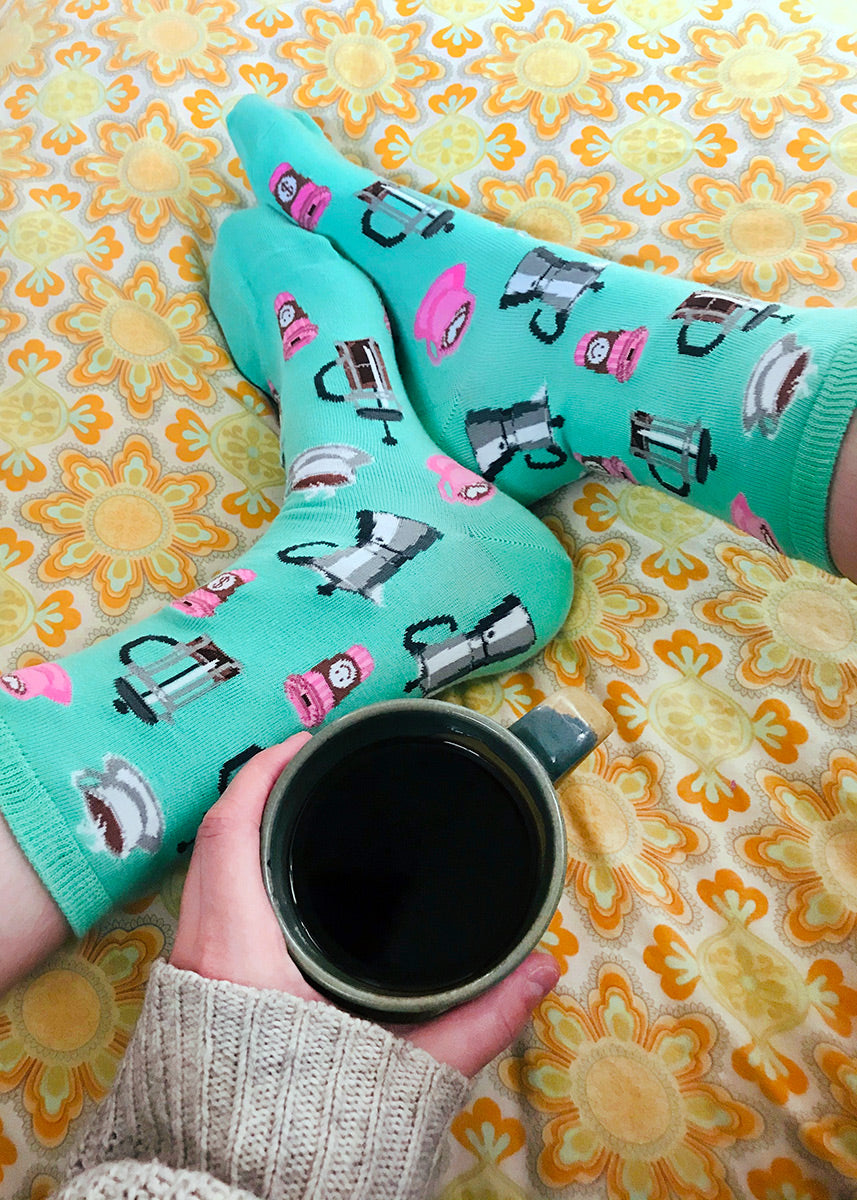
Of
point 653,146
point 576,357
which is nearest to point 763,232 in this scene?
point 653,146

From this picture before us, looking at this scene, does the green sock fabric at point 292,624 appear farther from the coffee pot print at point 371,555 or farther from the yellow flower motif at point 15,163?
the yellow flower motif at point 15,163

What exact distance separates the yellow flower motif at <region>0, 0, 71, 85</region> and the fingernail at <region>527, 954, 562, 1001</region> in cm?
103

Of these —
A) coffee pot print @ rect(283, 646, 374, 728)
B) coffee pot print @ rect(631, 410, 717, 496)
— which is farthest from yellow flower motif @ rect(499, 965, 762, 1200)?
coffee pot print @ rect(631, 410, 717, 496)

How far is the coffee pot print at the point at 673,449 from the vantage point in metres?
0.62

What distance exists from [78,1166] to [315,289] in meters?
0.76

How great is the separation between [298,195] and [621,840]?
0.74 meters

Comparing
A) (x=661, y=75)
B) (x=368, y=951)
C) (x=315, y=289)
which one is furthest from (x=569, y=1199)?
(x=661, y=75)

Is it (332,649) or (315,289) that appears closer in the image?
(332,649)

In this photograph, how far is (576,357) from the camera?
0.73 m

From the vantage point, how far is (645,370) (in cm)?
67

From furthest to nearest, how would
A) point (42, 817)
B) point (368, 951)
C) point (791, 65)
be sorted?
point (791, 65)
point (42, 817)
point (368, 951)

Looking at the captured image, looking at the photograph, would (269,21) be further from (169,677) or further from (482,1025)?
(482,1025)

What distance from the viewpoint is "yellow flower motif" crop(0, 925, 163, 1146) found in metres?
0.53

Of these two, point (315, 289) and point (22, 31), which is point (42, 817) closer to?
point (315, 289)
